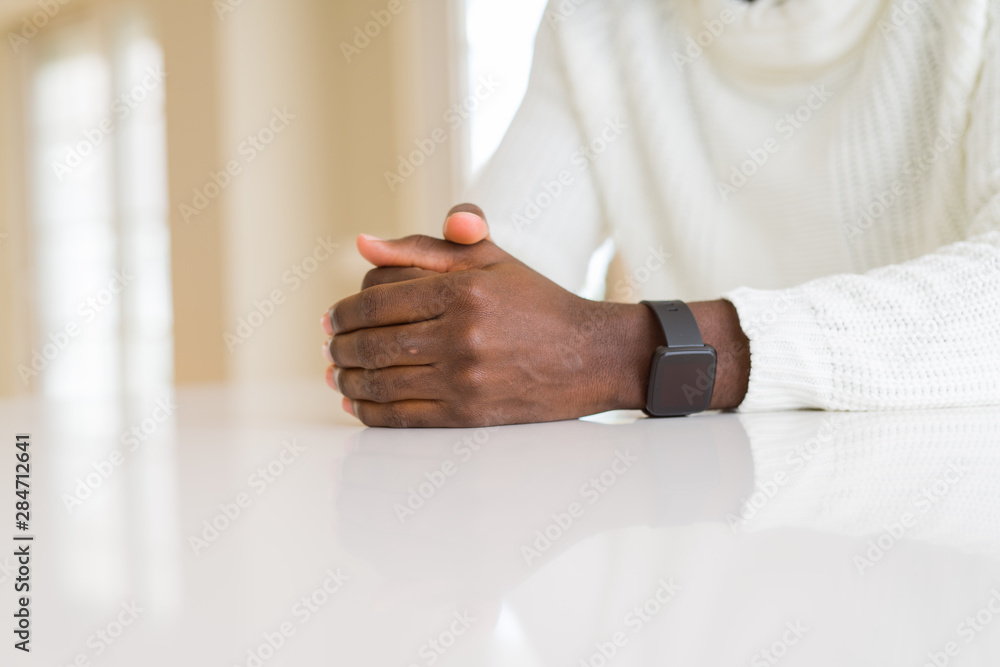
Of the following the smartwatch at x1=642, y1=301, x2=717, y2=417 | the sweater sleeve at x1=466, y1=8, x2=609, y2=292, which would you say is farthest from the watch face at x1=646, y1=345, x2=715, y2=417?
the sweater sleeve at x1=466, y1=8, x2=609, y2=292

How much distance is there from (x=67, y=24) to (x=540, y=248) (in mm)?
4137

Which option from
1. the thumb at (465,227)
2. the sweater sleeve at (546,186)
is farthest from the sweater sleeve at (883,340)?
the sweater sleeve at (546,186)

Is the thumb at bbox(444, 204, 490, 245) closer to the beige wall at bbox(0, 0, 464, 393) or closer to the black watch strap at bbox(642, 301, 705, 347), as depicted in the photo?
the black watch strap at bbox(642, 301, 705, 347)

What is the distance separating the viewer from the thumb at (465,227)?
727 millimetres

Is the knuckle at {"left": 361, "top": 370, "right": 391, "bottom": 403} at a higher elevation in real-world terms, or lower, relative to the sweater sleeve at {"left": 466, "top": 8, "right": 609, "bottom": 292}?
lower

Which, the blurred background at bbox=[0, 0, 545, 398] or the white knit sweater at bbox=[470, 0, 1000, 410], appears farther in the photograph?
the blurred background at bbox=[0, 0, 545, 398]

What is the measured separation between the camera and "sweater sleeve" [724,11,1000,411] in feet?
2.29

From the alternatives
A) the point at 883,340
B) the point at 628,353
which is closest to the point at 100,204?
the point at 628,353

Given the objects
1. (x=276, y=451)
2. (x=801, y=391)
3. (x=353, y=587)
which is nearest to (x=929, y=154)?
(x=801, y=391)

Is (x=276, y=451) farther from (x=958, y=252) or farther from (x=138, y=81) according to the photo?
(x=138, y=81)

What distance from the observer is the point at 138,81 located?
13.0 ft

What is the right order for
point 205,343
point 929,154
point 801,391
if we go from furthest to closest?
1. point 205,343
2. point 929,154
3. point 801,391

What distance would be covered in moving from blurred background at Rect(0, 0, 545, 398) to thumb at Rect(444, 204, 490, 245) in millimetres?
2898

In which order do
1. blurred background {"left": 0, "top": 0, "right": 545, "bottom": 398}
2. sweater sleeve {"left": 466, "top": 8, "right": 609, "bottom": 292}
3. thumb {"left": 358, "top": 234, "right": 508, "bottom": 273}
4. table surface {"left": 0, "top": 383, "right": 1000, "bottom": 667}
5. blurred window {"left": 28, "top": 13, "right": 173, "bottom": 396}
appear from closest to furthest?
table surface {"left": 0, "top": 383, "right": 1000, "bottom": 667}, thumb {"left": 358, "top": 234, "right": 508, "bottom": 273}, sweater sleeve {"left": 466, "top": 8, "right": 609, "bottom": 292}, blurred background {"left": 0, "top": 0, "right": 545, "bottom": 398}, blurred window {"left": 28, "top": 13, "right": 173, "bottom": 396}
